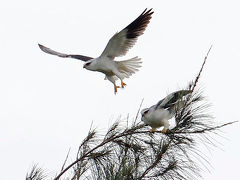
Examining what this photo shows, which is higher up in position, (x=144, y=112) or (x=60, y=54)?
(x=60, y=54)

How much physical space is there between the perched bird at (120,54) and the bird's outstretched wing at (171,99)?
83.8 inches

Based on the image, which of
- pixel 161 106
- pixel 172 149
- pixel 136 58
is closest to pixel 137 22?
pixel 136 58

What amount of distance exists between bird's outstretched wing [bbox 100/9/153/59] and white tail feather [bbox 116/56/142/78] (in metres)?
0.31

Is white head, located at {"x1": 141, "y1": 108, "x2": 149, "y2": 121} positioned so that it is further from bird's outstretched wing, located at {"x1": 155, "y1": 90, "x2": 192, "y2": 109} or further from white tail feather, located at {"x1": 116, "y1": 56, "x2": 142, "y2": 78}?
white tail feather, located at {"x1": 116, "y1": 56, "x2": 142, "y2": 78}

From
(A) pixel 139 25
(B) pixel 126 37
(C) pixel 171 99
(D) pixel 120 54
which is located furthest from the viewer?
(D) pixel 120 54

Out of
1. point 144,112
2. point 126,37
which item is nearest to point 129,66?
point 126,37

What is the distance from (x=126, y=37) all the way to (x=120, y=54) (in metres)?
0.38

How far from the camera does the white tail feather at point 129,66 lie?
24.1ft

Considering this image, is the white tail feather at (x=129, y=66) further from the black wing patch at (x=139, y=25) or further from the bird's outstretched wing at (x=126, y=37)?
the black wing patch at (x=139, y=25)

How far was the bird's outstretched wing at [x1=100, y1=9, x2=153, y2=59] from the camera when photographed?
20.7 feet

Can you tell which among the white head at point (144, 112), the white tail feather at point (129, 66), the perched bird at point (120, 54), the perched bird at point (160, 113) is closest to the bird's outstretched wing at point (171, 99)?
the perched bird at point (160, 113)

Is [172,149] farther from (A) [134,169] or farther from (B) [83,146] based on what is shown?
(B) [83,146]

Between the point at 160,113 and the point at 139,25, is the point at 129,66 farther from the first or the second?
the point at 160,113

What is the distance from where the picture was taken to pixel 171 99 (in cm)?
388
